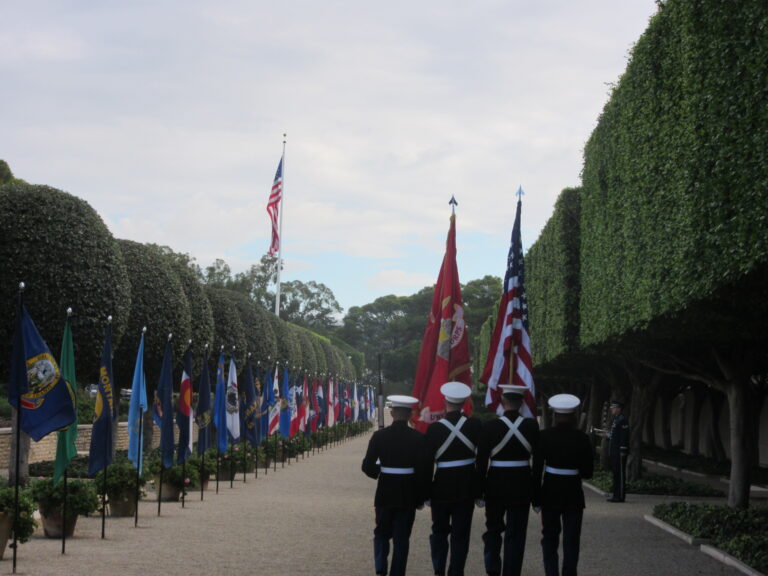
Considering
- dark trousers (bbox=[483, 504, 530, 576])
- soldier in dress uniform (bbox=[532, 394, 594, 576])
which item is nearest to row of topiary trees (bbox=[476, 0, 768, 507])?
soldier in dress uniform (bbox=[532, 394, 594, 576])

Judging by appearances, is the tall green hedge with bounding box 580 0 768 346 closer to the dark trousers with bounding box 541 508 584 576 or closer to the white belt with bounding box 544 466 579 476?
the white belt with bounding box 544 466 579 476

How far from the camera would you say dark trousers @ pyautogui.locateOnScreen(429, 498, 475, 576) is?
10.7 m

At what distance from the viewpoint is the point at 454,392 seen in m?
10.8

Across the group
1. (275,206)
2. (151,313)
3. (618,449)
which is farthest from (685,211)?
(275,206)

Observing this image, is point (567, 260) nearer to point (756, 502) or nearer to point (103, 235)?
point (756, 502)

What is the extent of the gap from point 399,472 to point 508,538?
4.11 feet

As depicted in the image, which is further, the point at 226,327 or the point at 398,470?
the point at 226,327

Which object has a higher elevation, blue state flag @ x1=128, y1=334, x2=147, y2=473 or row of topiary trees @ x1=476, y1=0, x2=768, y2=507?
row of topiary trees @ x1=476, y1=0, x2=768, y2=507

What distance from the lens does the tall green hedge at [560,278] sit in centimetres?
2688


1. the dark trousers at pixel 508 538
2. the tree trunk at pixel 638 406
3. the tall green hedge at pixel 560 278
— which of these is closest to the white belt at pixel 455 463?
the dark trousers at pixel 508 538

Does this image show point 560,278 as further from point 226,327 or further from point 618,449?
point 226,327

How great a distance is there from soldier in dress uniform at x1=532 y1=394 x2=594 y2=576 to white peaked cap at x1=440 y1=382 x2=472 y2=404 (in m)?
0.88

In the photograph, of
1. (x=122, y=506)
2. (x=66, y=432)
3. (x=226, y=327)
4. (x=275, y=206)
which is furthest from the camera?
(x=275, y=206)

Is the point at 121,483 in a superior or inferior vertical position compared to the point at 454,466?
inferior
